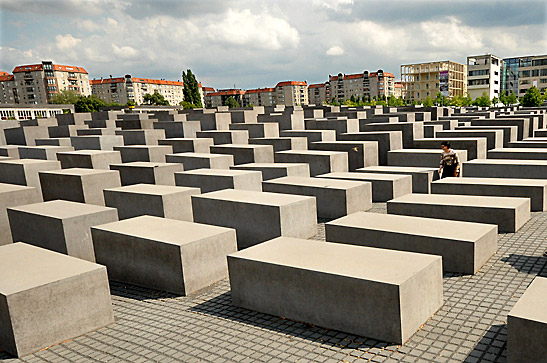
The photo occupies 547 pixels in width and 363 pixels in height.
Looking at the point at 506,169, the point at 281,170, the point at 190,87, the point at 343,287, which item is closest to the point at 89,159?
the point at 281,170

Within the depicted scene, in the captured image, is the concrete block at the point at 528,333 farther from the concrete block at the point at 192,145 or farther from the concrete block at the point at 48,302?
the concrete block at the point at 192,145

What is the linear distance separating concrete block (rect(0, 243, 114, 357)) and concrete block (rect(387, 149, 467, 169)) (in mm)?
11473

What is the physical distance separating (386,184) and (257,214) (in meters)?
4.60

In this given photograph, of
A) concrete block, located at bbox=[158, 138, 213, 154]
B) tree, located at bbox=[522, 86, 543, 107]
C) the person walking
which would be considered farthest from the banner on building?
the person walking

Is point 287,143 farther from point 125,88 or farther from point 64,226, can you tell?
point 125,88

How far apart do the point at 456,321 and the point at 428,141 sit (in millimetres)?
12161

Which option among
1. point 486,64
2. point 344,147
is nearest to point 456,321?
point 344,147

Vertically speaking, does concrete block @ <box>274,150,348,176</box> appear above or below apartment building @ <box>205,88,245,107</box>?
below

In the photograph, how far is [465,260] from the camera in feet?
23.3

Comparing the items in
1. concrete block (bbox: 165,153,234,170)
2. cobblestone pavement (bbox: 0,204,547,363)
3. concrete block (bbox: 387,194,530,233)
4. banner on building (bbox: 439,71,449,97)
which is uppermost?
banner on building (bbox: 439,71,449,97)

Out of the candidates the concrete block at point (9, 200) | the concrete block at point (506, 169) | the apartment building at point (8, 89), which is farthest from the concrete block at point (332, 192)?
the apartment building at point (8, 89)

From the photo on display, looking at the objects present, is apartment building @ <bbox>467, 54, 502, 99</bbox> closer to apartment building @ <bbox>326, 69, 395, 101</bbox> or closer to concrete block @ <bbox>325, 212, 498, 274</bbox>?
apartment building @ <bbox>326, 69, 395, 101</bbox>

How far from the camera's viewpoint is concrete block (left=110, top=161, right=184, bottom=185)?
1445cm

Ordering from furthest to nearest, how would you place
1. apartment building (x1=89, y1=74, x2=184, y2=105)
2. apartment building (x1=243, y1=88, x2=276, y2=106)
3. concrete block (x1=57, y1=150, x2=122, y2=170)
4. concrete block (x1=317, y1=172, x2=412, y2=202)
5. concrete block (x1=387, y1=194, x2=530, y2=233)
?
apartment building (x1=243, y1=88, x2=276, y2=106), apartment building (x1=89, y1=74, x2=184, y2=105), concrete block (x1=57, y1=150, x2=122, y2=170), concrete block (x1=317, y1=172, x2=412, y2=202), concrete block (x1=387, y1=194, x2=530, y2=233)
